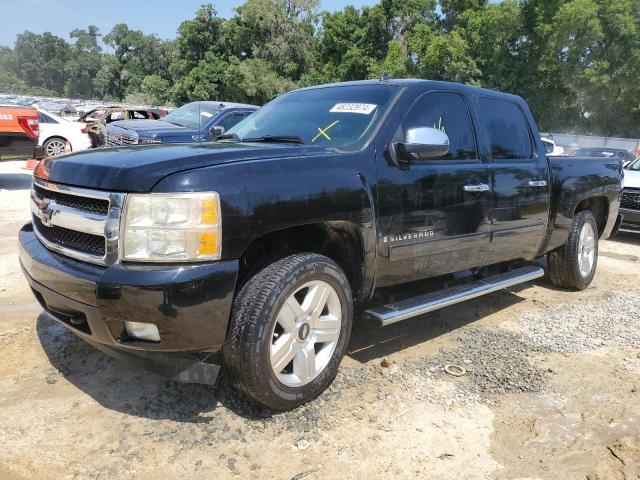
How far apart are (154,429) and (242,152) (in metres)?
1.50

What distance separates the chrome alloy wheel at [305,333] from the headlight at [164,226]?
0.62 meters

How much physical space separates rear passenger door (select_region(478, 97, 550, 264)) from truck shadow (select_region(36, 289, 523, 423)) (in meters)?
0.93

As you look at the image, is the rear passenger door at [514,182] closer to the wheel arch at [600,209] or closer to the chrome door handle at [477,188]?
the chrome door handle at [477,188]

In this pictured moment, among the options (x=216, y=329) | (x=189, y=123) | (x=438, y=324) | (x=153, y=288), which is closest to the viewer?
(x=153, y=288)

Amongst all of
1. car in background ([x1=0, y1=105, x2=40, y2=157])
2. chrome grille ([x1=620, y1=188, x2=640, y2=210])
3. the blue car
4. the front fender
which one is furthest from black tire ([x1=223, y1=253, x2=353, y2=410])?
car in background ([x1=0, y1=105, x2=40, y2=157])

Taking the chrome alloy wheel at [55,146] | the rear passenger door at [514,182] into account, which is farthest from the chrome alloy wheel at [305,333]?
the chrome alloy wheel at [55,146]

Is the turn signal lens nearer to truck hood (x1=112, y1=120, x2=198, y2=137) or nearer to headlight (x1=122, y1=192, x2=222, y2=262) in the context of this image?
headlight (x1=122, y1=192, x2=222, y2=262)

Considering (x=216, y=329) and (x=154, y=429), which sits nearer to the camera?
(x=216, y=329)

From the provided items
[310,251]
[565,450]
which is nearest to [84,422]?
[310,251]

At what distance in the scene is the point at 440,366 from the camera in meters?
3.65

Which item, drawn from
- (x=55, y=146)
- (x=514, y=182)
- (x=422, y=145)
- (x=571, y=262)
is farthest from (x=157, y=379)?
(x=55, y=146)

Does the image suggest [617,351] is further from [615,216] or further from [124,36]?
[124,36]

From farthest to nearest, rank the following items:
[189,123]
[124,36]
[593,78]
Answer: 1. [124,36]
2. [593,78]
3. [189,123]

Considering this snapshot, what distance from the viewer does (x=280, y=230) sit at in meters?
2.95
